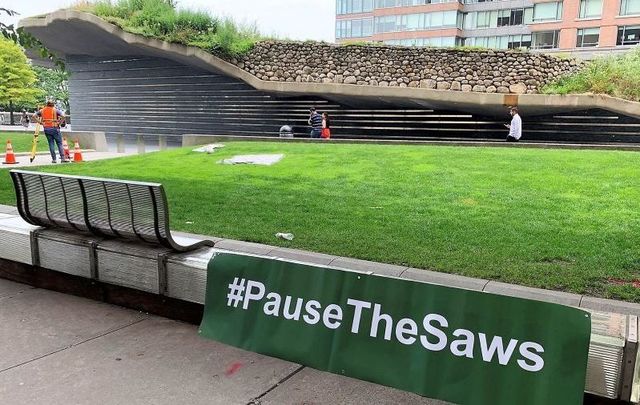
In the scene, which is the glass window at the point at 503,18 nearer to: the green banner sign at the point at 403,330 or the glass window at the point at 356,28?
the glass window at the point at 356,28

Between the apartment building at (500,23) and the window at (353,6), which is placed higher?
the window at (353,6)

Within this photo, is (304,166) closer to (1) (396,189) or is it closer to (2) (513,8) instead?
(1) (396,189)

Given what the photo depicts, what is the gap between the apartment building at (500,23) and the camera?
163 ft

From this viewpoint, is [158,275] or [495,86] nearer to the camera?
[158,275]

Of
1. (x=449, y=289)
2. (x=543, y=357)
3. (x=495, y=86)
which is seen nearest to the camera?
(x=543, y=357)

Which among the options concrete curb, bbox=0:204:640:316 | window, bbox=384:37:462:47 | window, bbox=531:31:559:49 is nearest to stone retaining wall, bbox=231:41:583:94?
concrete curb, bbox=0:204:640:316

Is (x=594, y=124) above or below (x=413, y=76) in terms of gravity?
below

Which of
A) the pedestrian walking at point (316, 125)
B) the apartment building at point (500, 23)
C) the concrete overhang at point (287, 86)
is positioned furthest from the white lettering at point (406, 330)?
the apartment building at point (500, 23)

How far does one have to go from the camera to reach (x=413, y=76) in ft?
72.0

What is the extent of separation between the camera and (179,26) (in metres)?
25.8

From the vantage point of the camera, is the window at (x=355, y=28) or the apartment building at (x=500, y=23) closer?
the apartment building at (x=500, y=23)

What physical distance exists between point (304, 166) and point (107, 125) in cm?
2457

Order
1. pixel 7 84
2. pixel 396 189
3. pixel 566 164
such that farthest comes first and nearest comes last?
pixel 7 84, pixel 566 164, pixel 396 189

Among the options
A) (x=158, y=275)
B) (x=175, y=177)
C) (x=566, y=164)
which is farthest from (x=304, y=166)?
(x=158, y=275)
